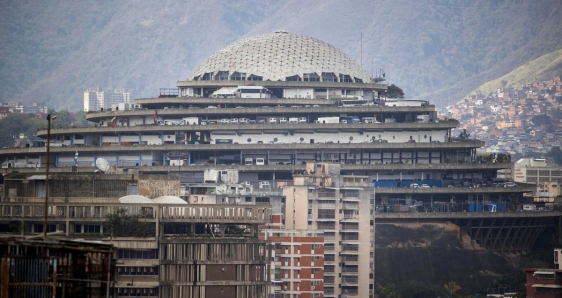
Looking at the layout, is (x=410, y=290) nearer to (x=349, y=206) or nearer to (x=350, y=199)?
(x=349, y=206)

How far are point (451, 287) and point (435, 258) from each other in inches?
283

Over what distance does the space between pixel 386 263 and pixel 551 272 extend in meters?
29.1

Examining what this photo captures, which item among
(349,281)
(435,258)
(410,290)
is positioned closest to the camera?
(349,281)

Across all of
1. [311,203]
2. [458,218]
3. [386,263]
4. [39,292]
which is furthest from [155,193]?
[39,292]

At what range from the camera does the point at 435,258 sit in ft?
614

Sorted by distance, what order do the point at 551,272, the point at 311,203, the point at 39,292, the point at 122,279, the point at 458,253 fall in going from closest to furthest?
the point at 39,292
the point at 122,279
the point at 551,272
the point at 311,203
the point at 458,253

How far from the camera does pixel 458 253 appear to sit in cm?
19025

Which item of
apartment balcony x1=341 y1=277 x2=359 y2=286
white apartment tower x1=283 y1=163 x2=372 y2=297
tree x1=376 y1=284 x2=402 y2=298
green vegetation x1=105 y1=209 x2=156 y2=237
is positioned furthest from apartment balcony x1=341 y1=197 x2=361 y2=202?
green vegetation x1=105 y1=209 x2=156 y2=237

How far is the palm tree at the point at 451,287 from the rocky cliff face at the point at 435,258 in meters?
1.22

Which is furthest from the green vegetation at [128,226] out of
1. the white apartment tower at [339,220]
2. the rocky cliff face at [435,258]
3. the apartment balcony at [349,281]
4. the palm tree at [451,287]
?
the palm tree at [451,287]

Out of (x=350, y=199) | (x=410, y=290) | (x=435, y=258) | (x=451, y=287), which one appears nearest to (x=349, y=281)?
(x=410, y=290)

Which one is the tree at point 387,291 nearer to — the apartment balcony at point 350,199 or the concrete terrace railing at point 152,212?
the apartment balcony at point 350,199

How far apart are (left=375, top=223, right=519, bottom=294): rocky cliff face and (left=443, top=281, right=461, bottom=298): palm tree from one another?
1.22m

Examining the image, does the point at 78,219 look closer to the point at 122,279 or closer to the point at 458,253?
the point at 122,279
